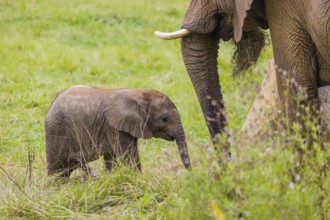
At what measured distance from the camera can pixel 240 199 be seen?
4301 mm

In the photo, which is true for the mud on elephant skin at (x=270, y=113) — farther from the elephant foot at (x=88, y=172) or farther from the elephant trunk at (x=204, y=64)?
the elephant foot at (x=88, y=172)

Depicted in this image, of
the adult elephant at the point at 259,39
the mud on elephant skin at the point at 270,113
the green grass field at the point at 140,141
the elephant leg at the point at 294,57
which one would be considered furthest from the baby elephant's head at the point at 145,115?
the elephant leg at the point at 294,57

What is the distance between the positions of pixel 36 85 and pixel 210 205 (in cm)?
570

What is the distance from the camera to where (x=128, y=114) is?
6.47m

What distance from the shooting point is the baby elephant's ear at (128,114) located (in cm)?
643

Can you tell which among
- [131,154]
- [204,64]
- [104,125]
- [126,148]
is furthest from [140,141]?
[204,64]

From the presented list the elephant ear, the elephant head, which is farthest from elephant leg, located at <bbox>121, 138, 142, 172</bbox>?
the elephant ear

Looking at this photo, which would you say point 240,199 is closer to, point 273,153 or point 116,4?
point 273,153

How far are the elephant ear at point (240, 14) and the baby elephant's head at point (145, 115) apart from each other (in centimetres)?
94

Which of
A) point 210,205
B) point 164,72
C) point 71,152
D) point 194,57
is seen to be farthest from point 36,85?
point 210,205

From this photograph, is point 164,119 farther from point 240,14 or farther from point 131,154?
point 240,14

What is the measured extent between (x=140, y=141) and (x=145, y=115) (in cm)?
122

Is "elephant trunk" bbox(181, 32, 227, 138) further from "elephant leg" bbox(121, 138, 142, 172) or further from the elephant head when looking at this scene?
"elephant leg" bbox(121, 138, 142, 172)

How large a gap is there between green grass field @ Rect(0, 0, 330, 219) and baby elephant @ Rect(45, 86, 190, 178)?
0.16 m
